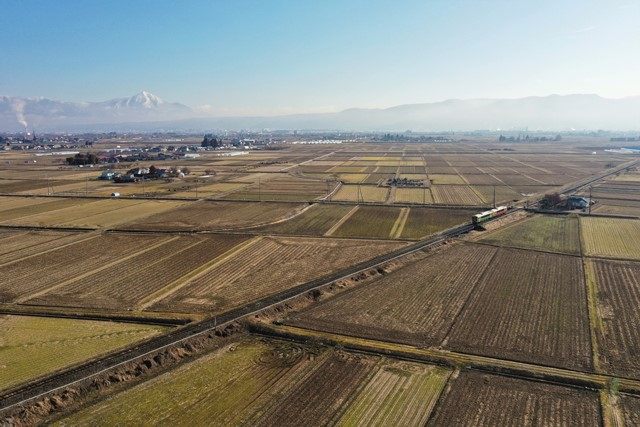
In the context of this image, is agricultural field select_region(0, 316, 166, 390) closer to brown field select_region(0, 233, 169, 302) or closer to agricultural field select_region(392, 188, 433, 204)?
brown field select_region(0, 233, 169, 302)

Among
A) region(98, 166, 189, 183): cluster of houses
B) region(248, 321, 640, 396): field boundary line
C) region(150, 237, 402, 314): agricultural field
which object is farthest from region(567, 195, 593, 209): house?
region(98, 166, 189, 183): cluster of houses

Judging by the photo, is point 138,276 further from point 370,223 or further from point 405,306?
point 370,223

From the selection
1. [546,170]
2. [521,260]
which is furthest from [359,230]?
[546,170]

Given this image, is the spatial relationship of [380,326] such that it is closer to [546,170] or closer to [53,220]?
[53,220]

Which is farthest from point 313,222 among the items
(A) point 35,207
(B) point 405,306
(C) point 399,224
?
(A) point 35,207

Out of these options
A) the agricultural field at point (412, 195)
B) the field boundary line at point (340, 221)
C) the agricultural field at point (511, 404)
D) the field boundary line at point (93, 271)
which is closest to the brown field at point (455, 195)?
the agricultural field at point (412, 195)

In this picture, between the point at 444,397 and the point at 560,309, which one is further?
the point at 560,309

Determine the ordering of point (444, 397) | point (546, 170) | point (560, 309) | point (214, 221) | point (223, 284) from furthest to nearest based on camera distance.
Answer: point (546, 170) < point (214, 221) < point (223, 284) < point (560, 309) < point (444, 397)

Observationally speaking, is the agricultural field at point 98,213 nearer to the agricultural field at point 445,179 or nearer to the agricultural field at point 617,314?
the agricultural field at point 617,314
